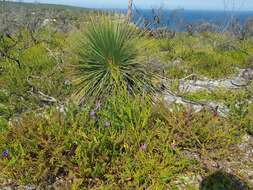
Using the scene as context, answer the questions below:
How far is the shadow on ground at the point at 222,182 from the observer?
11.8ft

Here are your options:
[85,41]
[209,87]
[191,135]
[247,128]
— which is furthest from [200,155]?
[209,87]

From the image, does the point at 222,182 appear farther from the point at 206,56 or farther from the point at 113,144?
the point at 206,56

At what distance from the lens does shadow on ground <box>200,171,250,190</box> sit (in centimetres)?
359

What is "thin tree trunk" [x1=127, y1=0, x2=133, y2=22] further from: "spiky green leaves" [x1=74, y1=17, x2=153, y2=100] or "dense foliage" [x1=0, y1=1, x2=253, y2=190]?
"spiky green leaves" [x1=74, y1=17, x2=153, y2=100]

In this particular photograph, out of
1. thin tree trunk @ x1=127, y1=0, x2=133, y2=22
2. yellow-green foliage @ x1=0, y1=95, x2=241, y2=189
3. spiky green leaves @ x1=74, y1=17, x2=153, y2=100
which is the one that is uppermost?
thin tree trunk @ x1=127, y1=0, x2=133, y2=22

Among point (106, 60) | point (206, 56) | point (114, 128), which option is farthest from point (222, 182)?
point (206, 56)

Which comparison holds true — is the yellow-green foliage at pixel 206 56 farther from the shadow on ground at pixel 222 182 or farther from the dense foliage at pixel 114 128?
the shadow on ground at pixel 222 182

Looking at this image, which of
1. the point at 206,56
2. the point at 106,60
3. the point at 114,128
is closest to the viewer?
the point at 114,128

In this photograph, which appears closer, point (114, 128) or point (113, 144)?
point (113, 144)

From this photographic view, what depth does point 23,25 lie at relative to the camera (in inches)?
553

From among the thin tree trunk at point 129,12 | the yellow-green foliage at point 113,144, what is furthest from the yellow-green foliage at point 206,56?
the yellow-green foliage at point 113,144

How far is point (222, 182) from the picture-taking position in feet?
12.1

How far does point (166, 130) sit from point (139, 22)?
2051 millimetres

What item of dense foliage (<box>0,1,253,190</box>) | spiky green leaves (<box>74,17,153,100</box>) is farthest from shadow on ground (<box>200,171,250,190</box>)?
spiky green leaves (<box>74,17,153,100</box>)
